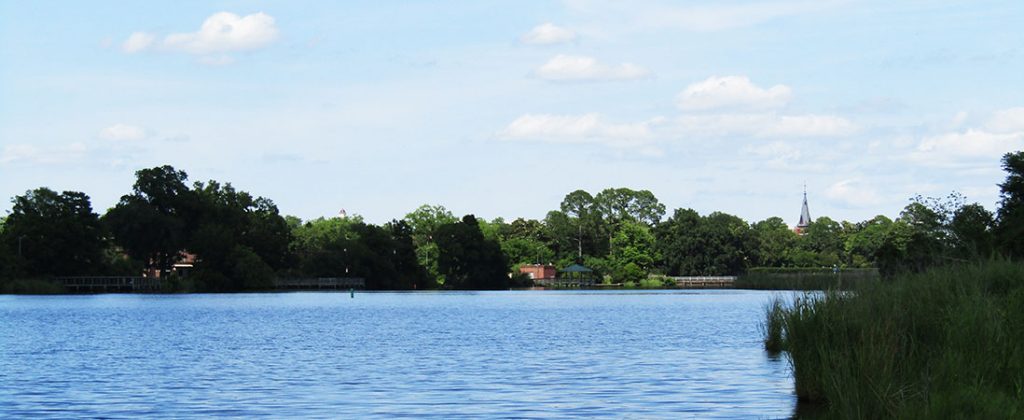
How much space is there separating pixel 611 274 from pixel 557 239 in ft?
41.1

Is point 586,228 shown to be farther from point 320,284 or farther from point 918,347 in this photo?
point 918,347

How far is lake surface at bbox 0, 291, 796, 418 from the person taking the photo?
22094 mm

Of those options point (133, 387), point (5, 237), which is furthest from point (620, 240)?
point (133, 387)

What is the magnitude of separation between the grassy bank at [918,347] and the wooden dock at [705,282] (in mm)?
136983

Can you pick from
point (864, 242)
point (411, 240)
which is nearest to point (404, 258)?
point (411, 240)

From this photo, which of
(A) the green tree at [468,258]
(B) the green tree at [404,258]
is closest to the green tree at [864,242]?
(A) the green tree at [468,258]

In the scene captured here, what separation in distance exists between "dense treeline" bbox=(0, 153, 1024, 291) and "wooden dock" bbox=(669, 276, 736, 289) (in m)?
3.24

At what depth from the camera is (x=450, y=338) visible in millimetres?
43156

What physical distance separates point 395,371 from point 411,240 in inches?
4743

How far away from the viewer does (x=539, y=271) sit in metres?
180

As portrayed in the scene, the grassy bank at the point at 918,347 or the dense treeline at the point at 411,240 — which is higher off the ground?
the dense treeline at the point at 411,240

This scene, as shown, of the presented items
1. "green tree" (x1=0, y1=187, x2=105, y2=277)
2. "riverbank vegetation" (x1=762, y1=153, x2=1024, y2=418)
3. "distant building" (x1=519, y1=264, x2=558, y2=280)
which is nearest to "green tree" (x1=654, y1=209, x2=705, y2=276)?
"distant building" (x1=519, y1=264, x2=558, y2=280)

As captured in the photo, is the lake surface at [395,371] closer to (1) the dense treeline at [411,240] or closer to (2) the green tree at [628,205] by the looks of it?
(1) the dense treeline at [411,240]

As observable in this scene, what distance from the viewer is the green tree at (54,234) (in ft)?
381
